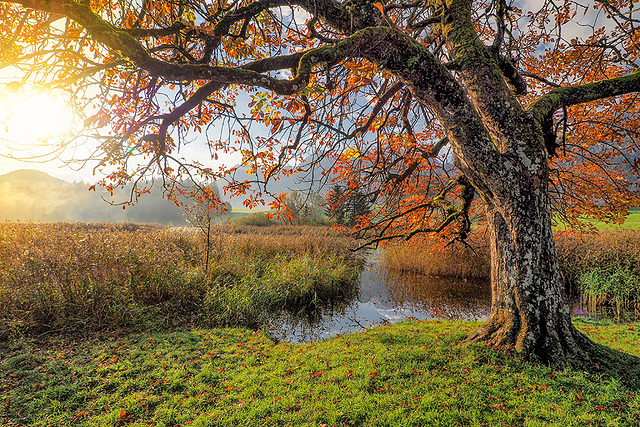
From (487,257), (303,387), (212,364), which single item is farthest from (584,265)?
(212,364)

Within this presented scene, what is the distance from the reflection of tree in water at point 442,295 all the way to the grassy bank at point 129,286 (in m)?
2.50

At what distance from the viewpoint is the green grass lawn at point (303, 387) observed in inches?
98.5

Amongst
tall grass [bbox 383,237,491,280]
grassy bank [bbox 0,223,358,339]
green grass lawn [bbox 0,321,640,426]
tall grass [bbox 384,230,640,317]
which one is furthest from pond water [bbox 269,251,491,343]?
green grass lawn [bbox 0,321,640,426]

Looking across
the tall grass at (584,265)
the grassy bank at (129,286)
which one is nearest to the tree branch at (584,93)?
the tall grass at (584,265)

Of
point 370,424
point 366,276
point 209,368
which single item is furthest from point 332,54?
point 366,276

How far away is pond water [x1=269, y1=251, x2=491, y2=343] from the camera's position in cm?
625

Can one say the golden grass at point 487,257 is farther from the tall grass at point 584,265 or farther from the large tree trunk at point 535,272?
the large tree trunk at point 535,272

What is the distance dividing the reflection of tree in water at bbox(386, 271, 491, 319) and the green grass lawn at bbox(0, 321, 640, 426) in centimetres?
361

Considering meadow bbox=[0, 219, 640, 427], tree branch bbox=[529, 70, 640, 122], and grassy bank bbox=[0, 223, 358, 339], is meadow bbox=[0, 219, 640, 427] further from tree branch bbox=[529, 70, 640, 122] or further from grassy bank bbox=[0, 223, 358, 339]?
tree branch bbox=[529, 70, 640, 122]

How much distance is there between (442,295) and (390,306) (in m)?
2.28

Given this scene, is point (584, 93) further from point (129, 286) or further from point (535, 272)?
point (129, 286)

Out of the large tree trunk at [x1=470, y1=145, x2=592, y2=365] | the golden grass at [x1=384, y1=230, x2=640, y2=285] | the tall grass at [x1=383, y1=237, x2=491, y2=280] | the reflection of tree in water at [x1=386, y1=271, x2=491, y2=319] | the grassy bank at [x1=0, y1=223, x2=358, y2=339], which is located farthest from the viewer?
the tall grass at [x1=383, y1=237, x2=491, y2=280]

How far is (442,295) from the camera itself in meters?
9.19

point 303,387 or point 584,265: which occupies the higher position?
point 584,265
